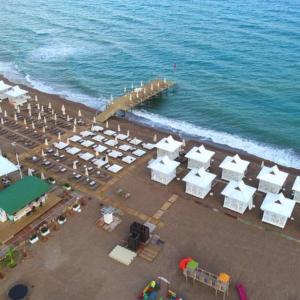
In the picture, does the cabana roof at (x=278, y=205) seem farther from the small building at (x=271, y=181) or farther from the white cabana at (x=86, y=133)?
the white cabana at (x=86, y=133)

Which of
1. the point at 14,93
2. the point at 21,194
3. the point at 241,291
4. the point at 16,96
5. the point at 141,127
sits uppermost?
the point at 21,194

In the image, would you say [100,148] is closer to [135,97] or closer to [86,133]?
[86,133]

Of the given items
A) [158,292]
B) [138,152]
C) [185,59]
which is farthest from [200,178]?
[185,59]

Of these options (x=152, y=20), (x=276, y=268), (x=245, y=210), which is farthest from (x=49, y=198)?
(x=152, y=20)

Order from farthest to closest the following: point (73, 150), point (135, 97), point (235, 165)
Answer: point (135, 97) → point (73, 150) → point (235, 165)

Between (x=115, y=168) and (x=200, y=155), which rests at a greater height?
(x=200, y=155)

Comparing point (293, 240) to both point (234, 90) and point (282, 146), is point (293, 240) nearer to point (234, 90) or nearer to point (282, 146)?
point (282, 146)

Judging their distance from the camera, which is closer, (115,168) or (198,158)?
(198,158)

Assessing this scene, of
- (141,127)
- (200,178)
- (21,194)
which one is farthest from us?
(141,127)
